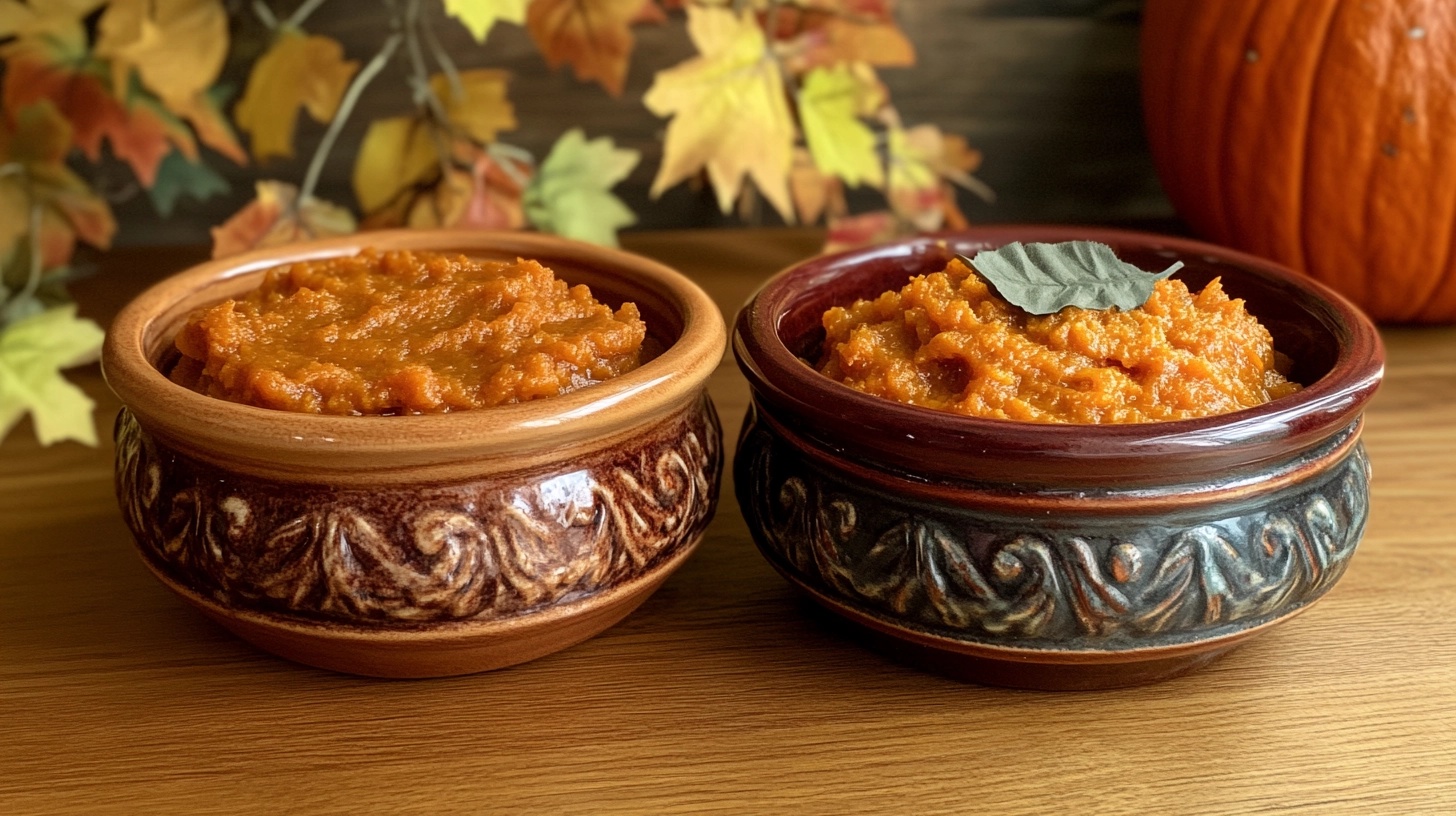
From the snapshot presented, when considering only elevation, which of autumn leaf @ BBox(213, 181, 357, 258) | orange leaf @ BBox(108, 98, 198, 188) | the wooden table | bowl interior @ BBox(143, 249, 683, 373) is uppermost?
bowl interior @ BBox(143, 249, 683, 373)

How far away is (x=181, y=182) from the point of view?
1.92 meters

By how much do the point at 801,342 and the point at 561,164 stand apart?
0.67m

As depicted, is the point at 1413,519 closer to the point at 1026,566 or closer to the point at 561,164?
the point at 1026,566

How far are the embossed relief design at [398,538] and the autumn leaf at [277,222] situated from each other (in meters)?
0.62

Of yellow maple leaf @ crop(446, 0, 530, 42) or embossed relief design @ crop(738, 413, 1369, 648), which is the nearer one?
embossed relief design @ crop(738, 413, 1369, 648)

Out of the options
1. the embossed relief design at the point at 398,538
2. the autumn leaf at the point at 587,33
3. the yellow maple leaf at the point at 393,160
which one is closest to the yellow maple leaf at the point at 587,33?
the autumn leaf at the point at 587,33

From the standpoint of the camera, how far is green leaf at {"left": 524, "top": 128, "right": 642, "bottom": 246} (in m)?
1.74

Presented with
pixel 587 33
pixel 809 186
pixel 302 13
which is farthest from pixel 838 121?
pixel 302 13

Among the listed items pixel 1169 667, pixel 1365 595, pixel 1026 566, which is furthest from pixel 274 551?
pixel 1365 595

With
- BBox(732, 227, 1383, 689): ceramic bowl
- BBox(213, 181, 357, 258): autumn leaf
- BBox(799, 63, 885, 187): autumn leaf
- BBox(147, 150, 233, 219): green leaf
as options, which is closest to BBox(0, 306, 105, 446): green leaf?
BBox(213, 181, 357, 258): autumn leaf

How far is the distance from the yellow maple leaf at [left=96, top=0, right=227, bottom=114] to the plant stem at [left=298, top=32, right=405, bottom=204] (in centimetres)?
15

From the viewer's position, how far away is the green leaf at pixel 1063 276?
1063 millimetres

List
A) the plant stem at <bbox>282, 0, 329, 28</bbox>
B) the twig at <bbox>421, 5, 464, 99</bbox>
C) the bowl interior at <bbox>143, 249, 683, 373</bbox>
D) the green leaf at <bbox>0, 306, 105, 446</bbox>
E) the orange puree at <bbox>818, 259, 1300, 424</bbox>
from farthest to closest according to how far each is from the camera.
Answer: the twig at <bbox>421, 5, 464, 99</bbox> → the plant stem at <bbox>282, 0, 329, 28</bbox> → the green leaf at <bbox>0, 306, 105, 446</bbox> → the bowl interior at <bbox>143, 249, 683, 373</bbox> → the orange puree at <bbox>818, 259, 1300, 424</bbox>

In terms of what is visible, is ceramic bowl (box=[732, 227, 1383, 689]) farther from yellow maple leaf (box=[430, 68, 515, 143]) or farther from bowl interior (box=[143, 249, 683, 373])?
yellow maple leaf (box=[430, 68, 515, 143])
